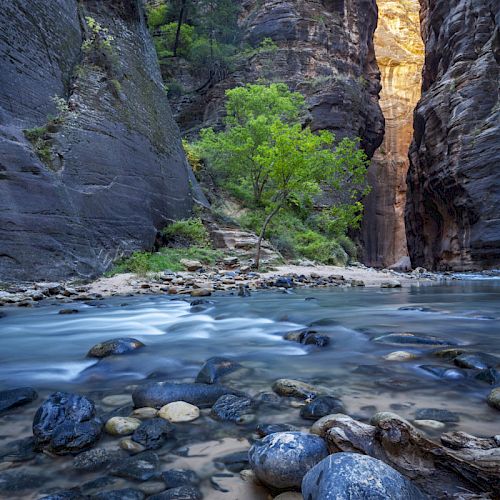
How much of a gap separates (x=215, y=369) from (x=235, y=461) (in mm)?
1165

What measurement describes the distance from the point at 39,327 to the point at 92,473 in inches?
147

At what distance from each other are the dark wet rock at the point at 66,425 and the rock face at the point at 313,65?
2638cm

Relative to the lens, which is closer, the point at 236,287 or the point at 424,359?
the point at 424,359

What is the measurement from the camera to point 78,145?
9.86 m

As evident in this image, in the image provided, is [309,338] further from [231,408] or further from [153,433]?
[153,433]

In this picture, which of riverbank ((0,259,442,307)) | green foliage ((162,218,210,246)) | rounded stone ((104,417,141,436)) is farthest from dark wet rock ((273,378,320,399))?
green foliage ((162,218,210,246))

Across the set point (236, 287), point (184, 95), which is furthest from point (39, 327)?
point (184, 95)

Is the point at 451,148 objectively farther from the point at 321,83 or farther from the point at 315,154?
the point at 315,154

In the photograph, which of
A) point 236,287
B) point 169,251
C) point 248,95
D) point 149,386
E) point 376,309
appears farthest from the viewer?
point 248,95

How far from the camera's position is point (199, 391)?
2.20 m

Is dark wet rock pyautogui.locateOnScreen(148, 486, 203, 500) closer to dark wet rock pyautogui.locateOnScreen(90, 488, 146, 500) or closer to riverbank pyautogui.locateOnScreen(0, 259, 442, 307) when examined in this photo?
dark wet rock pyautogui.locateOnScreen(90, 488, 146, 500)

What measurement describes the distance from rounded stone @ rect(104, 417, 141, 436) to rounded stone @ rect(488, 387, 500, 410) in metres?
1.69

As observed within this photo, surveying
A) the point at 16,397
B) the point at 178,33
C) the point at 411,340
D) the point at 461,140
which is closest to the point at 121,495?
the point at 16,397

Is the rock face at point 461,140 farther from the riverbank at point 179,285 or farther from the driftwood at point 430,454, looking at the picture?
the driftwood at point 430,454
